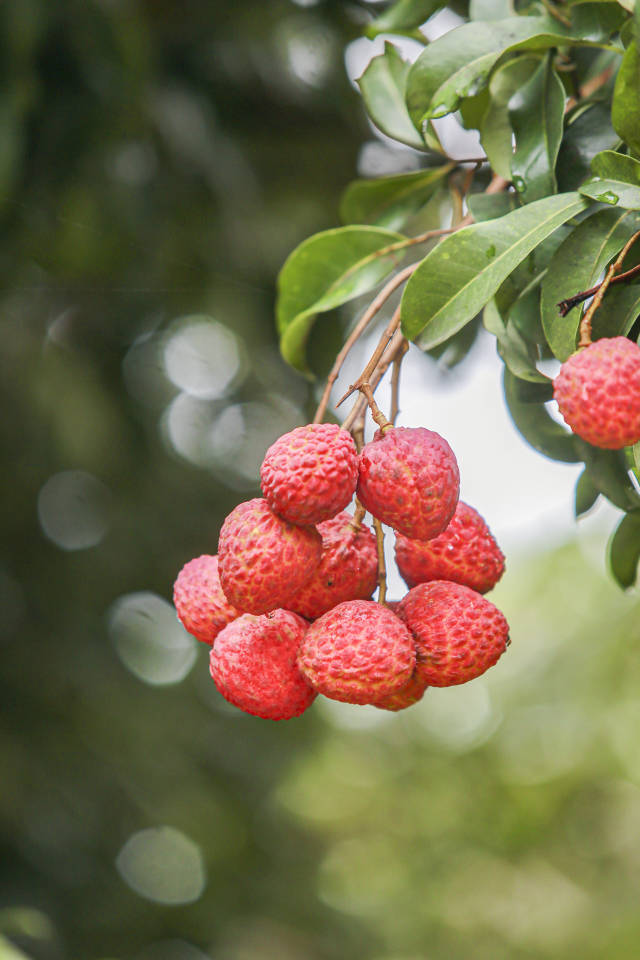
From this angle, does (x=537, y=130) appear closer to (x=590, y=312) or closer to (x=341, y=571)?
(x=590, y=312)

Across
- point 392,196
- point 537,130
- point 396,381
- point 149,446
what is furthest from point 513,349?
point 149,446

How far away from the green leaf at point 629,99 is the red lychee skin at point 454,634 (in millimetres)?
353

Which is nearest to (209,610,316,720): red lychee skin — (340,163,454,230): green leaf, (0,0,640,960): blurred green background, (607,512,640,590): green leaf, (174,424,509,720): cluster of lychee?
(174,424,509,720): cluster of lychee

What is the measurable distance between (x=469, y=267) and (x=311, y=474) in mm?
188

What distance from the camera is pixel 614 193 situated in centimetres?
56

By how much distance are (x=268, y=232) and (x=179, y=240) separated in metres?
0.20


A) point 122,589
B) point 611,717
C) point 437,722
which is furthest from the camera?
point 437,722

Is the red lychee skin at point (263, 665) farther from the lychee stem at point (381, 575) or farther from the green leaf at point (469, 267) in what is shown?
the green leaf at point (469, 267)

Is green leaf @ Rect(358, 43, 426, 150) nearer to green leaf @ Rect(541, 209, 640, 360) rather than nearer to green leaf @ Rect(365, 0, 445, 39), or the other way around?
green leaf @ Rect(365, 0, 445, 39)

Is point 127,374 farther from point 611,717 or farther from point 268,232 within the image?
point 611,717

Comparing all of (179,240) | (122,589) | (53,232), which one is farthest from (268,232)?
(122,589)

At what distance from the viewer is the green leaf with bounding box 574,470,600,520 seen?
2.60 ft

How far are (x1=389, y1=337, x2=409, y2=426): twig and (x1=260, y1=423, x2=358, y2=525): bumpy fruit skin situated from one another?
109mm

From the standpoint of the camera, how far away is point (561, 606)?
453 cm
